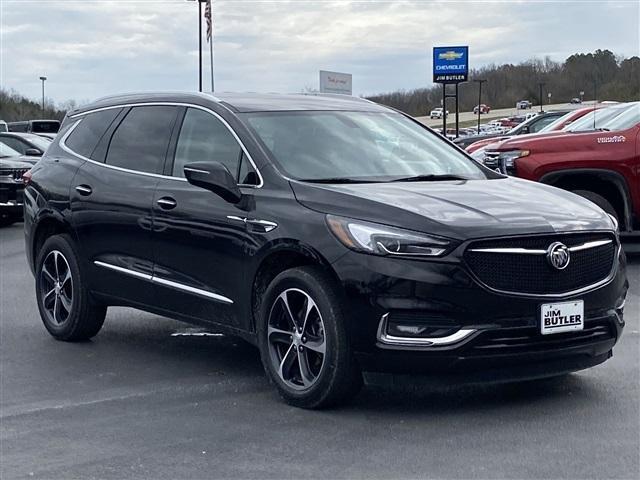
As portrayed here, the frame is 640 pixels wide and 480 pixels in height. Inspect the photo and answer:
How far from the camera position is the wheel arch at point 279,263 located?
18.4 ft

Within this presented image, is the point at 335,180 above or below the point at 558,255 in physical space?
above

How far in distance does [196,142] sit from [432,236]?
84.5 inches

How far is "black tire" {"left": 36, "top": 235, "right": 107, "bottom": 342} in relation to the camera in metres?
7.73

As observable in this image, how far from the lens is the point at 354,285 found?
538 cm

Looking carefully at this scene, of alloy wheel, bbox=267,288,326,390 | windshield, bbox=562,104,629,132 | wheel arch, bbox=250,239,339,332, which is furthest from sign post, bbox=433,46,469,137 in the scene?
alloy wheel, bbox=267,288,326,390

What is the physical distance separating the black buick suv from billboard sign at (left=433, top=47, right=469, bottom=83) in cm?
3833

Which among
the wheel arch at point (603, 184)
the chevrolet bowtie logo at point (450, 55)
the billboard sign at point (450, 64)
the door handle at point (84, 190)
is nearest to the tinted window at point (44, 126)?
the billboard sign at point (450, 64)

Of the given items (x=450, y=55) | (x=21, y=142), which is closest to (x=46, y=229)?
(x=21, y=142)

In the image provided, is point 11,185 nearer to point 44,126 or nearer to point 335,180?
point 335,180

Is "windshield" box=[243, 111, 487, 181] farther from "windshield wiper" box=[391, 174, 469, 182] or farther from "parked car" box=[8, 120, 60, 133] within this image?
"parked car" box=[8, 120, 60, 133]

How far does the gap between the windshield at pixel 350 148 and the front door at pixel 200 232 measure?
25cm

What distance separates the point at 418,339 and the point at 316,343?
0.63 m

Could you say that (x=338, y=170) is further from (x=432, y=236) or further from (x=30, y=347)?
(x=30, y=347)

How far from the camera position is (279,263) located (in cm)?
599
